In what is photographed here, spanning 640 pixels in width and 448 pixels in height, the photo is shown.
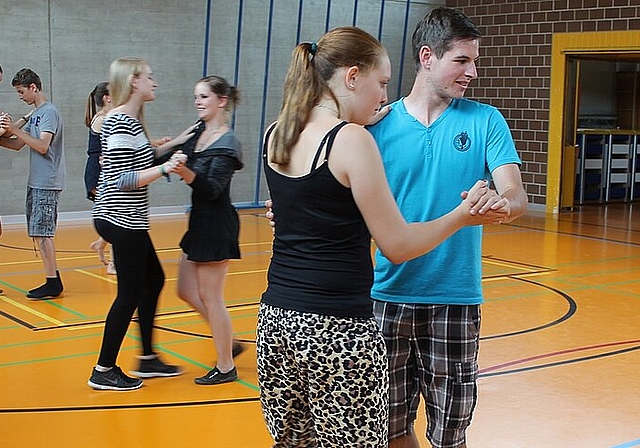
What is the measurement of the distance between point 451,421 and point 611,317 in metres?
4.17

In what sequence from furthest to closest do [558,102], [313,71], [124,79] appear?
[558,102] < [124,79] < [313,71]

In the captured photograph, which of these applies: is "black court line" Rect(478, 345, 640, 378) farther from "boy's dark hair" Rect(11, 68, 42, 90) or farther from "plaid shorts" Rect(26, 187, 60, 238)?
"boy's dark hair" Rect(11, 68, 42, 90)

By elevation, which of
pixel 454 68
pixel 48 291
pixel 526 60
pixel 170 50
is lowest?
pixel 48 291

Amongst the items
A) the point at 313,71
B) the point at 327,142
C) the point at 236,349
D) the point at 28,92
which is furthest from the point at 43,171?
the point at 327,142

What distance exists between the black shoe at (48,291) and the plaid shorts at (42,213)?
0.38 meters

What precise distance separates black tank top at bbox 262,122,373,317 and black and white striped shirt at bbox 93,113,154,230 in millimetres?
2452

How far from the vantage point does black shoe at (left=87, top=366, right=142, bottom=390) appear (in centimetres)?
487

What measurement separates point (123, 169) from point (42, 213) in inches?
114

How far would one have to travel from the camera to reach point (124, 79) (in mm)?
4805

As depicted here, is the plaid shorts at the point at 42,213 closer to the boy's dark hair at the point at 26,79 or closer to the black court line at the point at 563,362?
the boy's dark hair at the point at 26,79

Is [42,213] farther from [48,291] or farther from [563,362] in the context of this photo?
[563,362]

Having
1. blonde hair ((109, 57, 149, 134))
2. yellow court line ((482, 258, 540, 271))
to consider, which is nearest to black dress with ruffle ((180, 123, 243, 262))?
blonde hair ((109, 57, 149, 134))

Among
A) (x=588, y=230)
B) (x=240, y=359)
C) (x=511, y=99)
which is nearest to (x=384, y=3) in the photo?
(x=511, y=99)

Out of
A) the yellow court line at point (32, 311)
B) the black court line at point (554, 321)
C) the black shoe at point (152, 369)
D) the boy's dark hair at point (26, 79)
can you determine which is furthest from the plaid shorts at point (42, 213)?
the black court line at point (554, 321)
